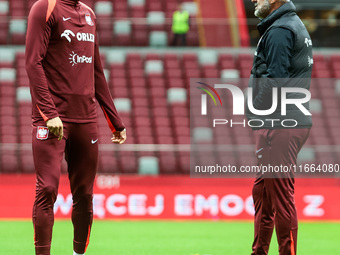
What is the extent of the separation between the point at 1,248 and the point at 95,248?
0.96m

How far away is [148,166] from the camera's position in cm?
1016

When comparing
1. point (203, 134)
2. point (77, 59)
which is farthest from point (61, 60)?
point (203, 134)

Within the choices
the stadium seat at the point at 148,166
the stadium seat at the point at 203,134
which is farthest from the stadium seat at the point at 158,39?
the stadium seat at the point at 148,166

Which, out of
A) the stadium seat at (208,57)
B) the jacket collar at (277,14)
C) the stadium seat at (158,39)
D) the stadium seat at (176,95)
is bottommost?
the jacket collar at (277,14)

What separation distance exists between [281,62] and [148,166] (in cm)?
594

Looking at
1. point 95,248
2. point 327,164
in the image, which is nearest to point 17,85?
point 327,164

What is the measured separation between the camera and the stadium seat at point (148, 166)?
33.0 feet

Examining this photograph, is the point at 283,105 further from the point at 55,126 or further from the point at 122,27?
the point at 122,27

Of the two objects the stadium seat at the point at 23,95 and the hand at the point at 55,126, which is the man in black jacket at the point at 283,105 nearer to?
the hand at the point at 55,126

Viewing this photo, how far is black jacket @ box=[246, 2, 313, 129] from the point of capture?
4.45 metres

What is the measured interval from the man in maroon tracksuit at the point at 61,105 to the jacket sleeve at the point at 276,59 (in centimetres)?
125

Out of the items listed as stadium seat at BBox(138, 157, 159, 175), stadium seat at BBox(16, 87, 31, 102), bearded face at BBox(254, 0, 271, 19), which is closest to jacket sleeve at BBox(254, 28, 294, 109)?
bearded face at BBox(254, 0, 271, 19)

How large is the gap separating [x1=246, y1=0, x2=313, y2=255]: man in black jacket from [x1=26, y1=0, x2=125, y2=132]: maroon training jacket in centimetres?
125

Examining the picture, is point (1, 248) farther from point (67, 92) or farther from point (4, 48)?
point (4, 48)
